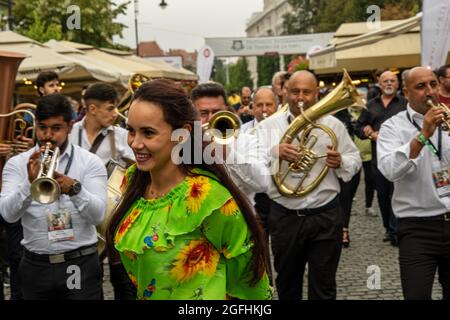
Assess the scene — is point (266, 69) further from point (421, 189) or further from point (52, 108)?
point (52, 108)

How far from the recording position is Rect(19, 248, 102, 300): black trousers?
12.8 ft

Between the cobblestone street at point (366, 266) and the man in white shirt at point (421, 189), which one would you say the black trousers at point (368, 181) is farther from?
→ the man in white shirt at point (421, 189)

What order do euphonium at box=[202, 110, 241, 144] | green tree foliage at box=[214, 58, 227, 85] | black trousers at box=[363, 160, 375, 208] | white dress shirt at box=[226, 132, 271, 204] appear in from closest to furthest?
euphonium at box=[202, 110, 241, 144] → white dress shirt at box=[226, 132, 271, 204] → black trousers at box=[363, 160, 375, 208] → green tree foliage at box=[214, 58, 227, 85]

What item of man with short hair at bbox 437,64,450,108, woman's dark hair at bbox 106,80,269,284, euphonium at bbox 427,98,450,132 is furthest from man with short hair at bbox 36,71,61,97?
woman's dark hair at bbox 106,80,269,284

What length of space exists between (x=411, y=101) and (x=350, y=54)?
7.92m

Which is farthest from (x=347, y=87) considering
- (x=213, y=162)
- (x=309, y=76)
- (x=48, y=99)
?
(x=213, y=162)

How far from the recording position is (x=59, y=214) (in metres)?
4.02

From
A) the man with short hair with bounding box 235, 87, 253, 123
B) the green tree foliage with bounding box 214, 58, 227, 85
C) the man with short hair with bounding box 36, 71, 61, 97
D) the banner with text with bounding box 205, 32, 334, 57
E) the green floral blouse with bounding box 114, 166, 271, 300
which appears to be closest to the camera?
the green floral blouse with bounding box 114, 166, 271, 300

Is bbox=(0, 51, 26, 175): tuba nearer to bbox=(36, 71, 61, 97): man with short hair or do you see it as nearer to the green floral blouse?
bbox=(36, 71, 61, 97): man with short hair

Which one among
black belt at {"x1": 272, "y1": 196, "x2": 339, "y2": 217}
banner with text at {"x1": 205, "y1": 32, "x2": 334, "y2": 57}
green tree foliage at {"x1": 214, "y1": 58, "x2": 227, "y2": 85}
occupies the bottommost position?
black belt at {"x1": 272, "y1": 196, "x2": 339, "y2": 217}

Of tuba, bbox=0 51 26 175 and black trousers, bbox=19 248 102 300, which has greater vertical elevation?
tuba, bbox=0 51 26 175

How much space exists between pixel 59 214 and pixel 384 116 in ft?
16.6

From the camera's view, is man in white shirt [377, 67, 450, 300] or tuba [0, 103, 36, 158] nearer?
man in white shirt [377, 67, 450, 300]

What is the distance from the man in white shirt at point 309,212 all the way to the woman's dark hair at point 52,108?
1.46 meters
